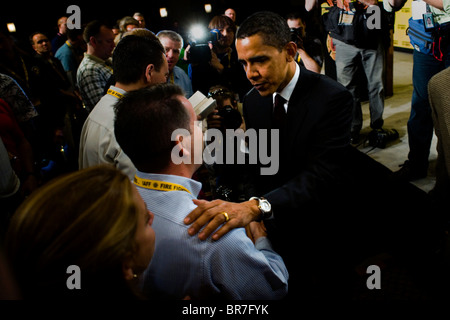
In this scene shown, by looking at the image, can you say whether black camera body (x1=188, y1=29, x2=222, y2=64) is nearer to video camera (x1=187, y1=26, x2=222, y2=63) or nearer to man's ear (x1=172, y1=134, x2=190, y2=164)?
video camera (x1=187, y1=26, x2=222, y2=63)

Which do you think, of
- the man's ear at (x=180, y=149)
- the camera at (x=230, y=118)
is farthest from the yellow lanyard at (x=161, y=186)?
the camera at (x=230, y=118)

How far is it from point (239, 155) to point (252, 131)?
60 cm

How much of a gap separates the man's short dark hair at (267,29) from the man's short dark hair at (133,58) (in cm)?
65

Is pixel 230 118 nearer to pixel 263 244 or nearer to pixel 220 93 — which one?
pixel 220 93

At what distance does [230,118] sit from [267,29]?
102cm

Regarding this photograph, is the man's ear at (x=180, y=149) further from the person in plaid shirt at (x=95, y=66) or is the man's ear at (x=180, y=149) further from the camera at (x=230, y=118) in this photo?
the person in plaid shirt at (x=95, y=66)

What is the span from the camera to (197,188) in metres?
1.21

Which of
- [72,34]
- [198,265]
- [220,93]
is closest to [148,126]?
[198,265]

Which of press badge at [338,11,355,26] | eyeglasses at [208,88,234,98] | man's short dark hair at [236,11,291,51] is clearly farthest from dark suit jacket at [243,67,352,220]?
press badge at [338,11,355,26]

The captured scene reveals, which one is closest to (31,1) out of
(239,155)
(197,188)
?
(239,155)

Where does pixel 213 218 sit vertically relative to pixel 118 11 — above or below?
below

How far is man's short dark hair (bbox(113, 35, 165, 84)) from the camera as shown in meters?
1.91

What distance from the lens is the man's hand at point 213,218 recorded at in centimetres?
97

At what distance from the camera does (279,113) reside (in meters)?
1.68
